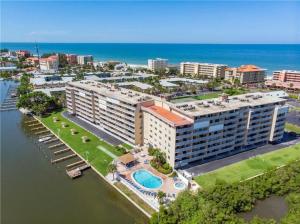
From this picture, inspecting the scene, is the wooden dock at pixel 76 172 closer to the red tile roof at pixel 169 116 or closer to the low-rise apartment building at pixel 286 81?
the red tile roof at pixel 169 116

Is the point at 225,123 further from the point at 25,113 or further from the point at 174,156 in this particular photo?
the point at 25,113

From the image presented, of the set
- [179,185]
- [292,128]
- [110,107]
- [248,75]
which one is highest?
[110,107]

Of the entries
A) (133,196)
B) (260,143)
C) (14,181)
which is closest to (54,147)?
(14,181)

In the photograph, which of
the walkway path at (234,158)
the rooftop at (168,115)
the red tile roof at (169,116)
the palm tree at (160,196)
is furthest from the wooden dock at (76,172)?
the walkway path at (234,158)

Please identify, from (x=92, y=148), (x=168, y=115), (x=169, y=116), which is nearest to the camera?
(x=169, y=116)

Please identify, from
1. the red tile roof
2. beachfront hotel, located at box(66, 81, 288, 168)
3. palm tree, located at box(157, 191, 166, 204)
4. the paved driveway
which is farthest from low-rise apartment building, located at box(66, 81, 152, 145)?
palm tree, located at box(157, 191, 166, 204)

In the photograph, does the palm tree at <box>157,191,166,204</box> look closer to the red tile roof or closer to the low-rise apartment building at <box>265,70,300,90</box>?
the red tile roof

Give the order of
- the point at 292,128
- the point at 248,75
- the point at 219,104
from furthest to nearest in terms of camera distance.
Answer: the point at 248,75
the point at 292,128
the point at 219,104

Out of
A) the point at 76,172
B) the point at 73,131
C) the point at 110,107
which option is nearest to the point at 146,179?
the point at 76,172

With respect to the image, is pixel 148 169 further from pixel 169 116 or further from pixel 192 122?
pixel 192 122
